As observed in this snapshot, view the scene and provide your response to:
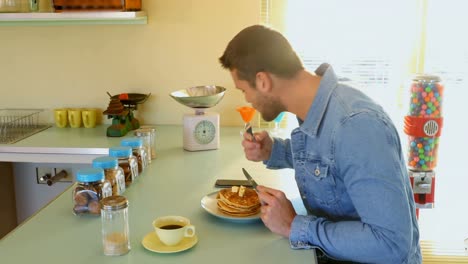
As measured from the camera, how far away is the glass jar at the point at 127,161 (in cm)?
187

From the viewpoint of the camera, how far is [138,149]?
80.9 inches

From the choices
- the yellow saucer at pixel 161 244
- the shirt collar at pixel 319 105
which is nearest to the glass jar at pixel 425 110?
the shirt collar at pixel 319 105

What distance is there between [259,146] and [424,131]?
0.85 metres

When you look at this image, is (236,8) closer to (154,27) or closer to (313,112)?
(154,27)

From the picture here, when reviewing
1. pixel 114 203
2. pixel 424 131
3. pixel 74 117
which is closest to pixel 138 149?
pixel 114 203

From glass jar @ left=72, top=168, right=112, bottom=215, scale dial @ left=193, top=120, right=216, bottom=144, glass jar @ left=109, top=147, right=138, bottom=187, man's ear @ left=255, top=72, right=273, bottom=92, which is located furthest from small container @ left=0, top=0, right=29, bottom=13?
man's ear @ left=255, top=72, right=273, bottom=92

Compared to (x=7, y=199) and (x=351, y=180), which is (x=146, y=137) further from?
(x=7, y=199)

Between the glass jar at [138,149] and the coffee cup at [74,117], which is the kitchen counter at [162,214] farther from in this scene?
the coffee cup at [74,117]

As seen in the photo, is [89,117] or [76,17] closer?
[76,17]

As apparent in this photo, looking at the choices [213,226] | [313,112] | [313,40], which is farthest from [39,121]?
[313,112]

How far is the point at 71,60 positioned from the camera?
2994 mm

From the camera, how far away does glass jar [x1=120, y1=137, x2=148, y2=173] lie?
2.00m

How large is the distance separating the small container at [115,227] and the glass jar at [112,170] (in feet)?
0.96

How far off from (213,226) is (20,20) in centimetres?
173
